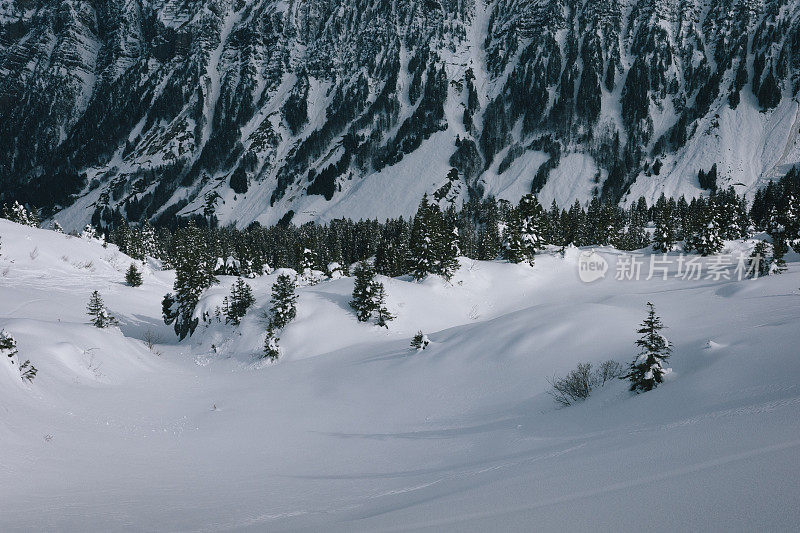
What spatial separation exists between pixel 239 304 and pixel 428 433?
22.7m

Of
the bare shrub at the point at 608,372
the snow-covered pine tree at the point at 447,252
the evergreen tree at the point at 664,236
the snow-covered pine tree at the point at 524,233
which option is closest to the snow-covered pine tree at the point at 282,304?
the snow-covered pine tree at the point at 447,252

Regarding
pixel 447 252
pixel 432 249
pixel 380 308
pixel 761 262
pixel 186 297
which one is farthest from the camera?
pixel 447 252

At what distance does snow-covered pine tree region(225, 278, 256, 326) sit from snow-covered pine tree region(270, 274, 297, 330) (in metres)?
2.41

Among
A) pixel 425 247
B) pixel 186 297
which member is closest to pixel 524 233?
pixel 425 247

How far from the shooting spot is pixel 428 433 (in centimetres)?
1090

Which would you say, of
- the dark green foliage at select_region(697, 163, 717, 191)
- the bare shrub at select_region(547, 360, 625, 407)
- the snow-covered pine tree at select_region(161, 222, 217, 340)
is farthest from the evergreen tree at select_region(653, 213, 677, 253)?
the dark green foliage at select_region(697, 163, 717, 191)

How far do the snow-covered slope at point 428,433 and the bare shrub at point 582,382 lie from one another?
53cm

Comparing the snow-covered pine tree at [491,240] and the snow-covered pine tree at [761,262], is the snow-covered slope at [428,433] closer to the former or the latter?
the snow-covered pine tree at [761,262]

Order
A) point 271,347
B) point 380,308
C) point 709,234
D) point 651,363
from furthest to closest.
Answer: point 709,234
point 380,308
point 271,347
point 651,363

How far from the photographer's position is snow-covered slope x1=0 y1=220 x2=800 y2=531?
400 cm

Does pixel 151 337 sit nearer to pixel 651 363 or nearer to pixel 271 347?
pixel 271 347

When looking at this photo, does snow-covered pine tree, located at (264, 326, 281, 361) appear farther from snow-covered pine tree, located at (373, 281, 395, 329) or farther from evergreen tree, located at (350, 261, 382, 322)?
snow-covered pine tree, located at (373, 281, 395, 329)

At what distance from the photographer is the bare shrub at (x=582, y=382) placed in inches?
420

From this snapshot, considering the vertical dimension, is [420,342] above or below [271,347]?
below
